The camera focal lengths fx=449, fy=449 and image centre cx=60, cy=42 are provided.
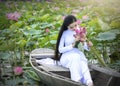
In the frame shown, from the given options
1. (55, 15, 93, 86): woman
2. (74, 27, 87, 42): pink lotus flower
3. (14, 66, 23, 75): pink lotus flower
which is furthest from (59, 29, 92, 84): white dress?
(14, 66, 23, 75): pink lotus flower

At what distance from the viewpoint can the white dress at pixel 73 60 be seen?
2.22 m

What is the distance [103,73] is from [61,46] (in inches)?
10.3

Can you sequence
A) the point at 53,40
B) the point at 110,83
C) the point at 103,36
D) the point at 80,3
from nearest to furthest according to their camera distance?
the point at 110,83 → the point at 103,36 → the point at 53,40 → the point at 80,3

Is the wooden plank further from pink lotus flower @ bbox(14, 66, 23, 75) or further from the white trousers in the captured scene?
pink lotus flower @ bbox(14, 66, 23, 75)

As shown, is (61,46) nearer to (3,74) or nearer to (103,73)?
(103,73)

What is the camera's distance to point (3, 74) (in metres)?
2.63

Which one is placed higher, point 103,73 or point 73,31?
point 73,31

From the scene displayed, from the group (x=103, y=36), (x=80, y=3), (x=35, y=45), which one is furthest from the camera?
(x=80, y=3)

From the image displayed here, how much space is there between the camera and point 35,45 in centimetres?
313

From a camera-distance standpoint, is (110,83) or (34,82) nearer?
(110,83)

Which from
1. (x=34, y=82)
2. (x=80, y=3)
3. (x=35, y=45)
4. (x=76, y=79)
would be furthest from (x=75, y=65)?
(x=80, y=3)

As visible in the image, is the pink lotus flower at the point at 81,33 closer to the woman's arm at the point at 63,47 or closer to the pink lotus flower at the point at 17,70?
the woman's arm at the point at 63,47

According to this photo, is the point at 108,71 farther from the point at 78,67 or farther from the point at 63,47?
the point at 63,47

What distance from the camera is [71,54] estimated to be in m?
2.30
